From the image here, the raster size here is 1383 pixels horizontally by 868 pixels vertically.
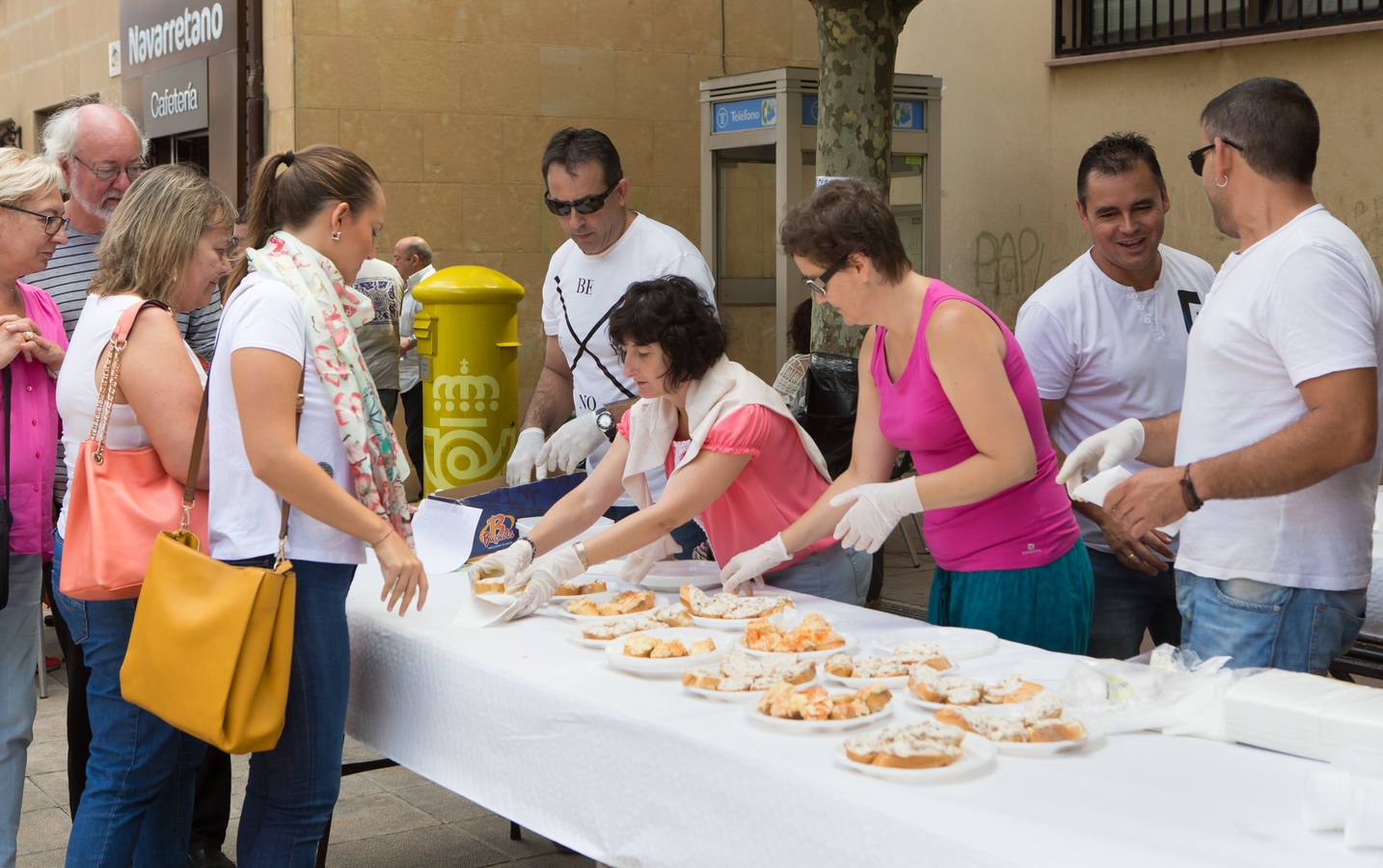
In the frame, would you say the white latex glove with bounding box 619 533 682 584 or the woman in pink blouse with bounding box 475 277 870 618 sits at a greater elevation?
the woman in pink blouse with bounding box 475 277 870 618

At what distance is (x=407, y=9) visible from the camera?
8.64 m

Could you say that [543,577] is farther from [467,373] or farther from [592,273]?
[467,373]

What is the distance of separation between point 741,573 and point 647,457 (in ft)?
1.44

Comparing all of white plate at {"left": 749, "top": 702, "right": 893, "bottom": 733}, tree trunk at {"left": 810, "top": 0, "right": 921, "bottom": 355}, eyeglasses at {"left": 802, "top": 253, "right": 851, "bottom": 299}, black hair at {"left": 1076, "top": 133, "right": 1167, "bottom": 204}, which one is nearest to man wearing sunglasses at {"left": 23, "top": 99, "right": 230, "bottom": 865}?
eyeglasses at {"left": 802, "top": 253, "right": 851, "bottom": 299}

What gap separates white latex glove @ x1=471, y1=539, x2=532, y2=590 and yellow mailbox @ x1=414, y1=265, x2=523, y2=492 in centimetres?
180

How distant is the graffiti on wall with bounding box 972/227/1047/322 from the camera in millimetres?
8398

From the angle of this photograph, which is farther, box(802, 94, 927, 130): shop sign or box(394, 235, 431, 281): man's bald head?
box(394, 235, 431, 281): man's bald head

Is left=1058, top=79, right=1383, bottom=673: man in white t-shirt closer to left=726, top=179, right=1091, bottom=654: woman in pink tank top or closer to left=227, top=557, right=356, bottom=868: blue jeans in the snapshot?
left=726, top=179, right=1091, bottom=654: woman in pink tank top

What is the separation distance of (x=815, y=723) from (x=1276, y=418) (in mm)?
939

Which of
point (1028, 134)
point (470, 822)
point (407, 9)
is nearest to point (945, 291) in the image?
point (470, 822)

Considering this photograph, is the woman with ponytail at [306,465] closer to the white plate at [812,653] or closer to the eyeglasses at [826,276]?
the white plate at [812,653]

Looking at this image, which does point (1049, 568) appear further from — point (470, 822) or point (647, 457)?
point (470, 822)

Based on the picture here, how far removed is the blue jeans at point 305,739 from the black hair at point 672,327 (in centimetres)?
82

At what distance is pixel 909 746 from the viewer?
6.22ft
